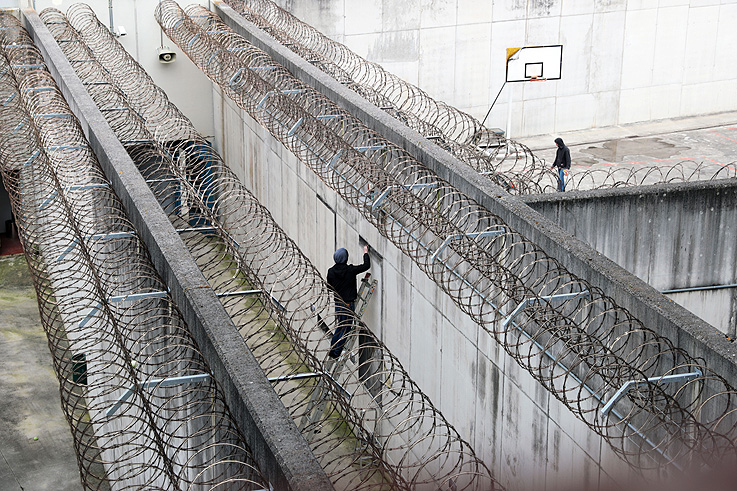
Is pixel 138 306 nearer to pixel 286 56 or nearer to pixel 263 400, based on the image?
pixel 263 400

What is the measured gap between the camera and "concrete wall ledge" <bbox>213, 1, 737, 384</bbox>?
7.79 metres

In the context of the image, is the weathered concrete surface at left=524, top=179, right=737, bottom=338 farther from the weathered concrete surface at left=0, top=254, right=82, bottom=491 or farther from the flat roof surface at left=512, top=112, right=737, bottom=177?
the flat roof surface at left=512, top=112, right=737, bottom=177

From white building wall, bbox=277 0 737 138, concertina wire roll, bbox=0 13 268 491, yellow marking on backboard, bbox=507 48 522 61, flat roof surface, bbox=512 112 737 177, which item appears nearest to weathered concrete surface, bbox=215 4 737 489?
concertina wire roll, bbox=0 13 268 491

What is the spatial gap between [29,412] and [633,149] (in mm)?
13744

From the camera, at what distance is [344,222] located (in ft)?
43.3

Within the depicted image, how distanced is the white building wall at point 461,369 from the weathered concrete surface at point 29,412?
4.15 metres

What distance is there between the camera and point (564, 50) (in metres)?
23.5

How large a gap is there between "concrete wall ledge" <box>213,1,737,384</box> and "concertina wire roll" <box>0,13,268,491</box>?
3442 millimetres

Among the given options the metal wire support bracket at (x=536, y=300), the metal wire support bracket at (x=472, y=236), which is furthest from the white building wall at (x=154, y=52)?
the metal wire support bracket at (x=536, y=300)

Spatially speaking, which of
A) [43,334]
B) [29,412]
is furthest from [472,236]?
[43,334]

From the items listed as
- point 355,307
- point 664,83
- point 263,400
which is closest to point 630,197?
point 355,307

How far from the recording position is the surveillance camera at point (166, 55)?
2033cm

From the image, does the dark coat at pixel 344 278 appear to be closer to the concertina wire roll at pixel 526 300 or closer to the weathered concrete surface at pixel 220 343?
the concertina wire roll at pixel 526 300

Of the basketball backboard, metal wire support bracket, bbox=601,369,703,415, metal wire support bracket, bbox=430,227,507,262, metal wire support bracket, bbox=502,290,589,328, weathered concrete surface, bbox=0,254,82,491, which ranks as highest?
the basketball backboard
